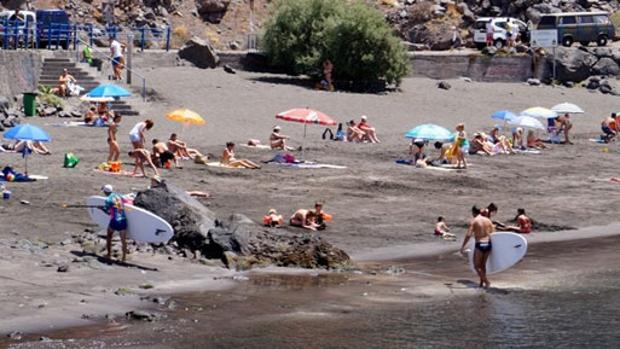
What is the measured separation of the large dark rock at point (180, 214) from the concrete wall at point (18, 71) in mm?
17207

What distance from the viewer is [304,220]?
79.4ft

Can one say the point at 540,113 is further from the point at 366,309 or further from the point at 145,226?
the point at 366,309

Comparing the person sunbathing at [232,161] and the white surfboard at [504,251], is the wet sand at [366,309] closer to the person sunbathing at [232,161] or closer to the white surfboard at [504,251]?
the white surfboard at [504,251]

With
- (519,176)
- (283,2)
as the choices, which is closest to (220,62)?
(283,2)

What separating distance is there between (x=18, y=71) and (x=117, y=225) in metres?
20.4

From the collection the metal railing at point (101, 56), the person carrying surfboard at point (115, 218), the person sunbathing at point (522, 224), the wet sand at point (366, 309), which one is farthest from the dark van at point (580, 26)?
the person carrying surfboard at point (115, 218)

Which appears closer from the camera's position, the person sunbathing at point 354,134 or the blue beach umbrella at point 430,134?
the blue beach umbrella at point 430,134

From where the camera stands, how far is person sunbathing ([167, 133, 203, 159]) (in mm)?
31016

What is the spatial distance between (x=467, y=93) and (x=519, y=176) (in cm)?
1574

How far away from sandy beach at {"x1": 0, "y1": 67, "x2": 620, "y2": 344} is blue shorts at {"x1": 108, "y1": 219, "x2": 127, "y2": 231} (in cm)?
58

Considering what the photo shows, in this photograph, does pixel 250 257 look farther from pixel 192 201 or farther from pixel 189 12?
pixel 189 12

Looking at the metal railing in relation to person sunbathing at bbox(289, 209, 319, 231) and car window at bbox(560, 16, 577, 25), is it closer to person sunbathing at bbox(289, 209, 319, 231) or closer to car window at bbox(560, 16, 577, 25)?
person sunbathing at bbox(289, 209, 319, 231)

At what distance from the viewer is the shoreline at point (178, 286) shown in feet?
53.1

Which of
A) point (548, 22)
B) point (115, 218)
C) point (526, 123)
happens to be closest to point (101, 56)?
point (526, 123)
